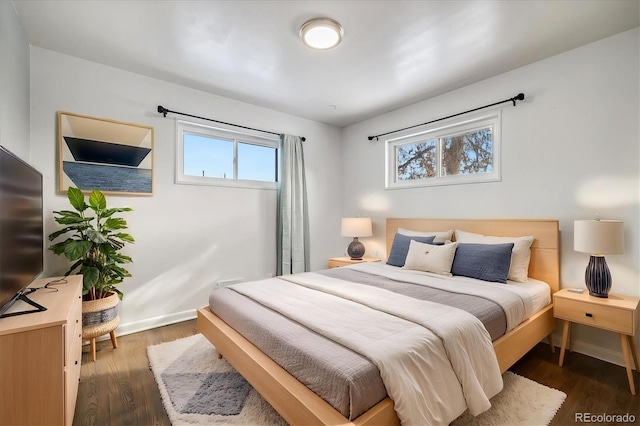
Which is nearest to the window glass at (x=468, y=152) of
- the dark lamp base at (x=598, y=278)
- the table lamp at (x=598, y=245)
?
the table lamp at (x=598, y=245)

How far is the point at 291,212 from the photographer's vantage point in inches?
156

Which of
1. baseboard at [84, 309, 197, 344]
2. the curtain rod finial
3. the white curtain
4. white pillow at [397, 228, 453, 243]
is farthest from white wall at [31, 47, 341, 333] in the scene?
the curtain rod finial

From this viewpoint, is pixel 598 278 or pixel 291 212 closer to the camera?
pixel 598 278

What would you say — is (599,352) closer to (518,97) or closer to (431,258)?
(431,258)

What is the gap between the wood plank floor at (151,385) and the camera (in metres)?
1.73

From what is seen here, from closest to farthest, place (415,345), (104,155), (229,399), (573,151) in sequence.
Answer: (415,345) → (229,399) → (573,151) → (104,155)

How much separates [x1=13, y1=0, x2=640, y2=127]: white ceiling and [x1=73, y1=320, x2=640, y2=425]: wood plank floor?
2419mm

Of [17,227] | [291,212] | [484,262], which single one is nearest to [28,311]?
[17,227]

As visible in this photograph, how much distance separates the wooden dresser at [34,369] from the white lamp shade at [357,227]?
9.97ft

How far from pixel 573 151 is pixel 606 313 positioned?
4.35ft

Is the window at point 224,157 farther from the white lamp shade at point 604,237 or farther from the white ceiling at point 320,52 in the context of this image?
the white lamp shade at point 604,237

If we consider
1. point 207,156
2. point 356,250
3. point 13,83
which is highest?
point 13,83

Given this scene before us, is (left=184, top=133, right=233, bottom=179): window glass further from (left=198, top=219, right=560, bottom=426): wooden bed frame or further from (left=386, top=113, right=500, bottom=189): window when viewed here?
(left=386, top=113, right=500, bottom=189): window
